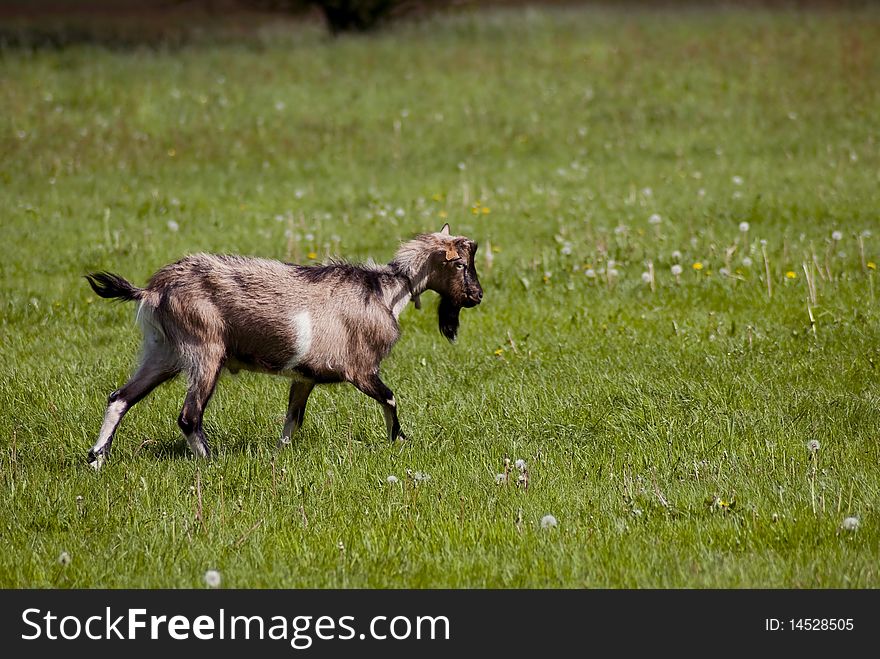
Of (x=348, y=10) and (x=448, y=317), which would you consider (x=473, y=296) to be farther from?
(x=348, y=10)

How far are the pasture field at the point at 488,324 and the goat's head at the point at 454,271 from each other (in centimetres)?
91

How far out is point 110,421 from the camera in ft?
22.6

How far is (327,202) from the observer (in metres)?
15.4

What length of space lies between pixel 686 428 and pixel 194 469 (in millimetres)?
3357

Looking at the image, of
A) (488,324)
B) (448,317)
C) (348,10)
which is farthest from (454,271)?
(348,10)

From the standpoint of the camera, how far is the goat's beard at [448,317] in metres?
7.76

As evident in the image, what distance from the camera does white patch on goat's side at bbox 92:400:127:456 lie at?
22.6 feet

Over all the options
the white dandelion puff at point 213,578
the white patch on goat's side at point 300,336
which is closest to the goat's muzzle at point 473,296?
the white patch on goat's side at point 300,336

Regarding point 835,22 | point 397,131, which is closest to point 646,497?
point 397,131

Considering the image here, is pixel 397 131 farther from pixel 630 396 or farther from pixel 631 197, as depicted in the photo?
pixel 630 396

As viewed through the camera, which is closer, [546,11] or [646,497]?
[646,497]

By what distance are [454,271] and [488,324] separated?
2.71 m

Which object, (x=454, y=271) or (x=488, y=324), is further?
(x=488, y=324)
